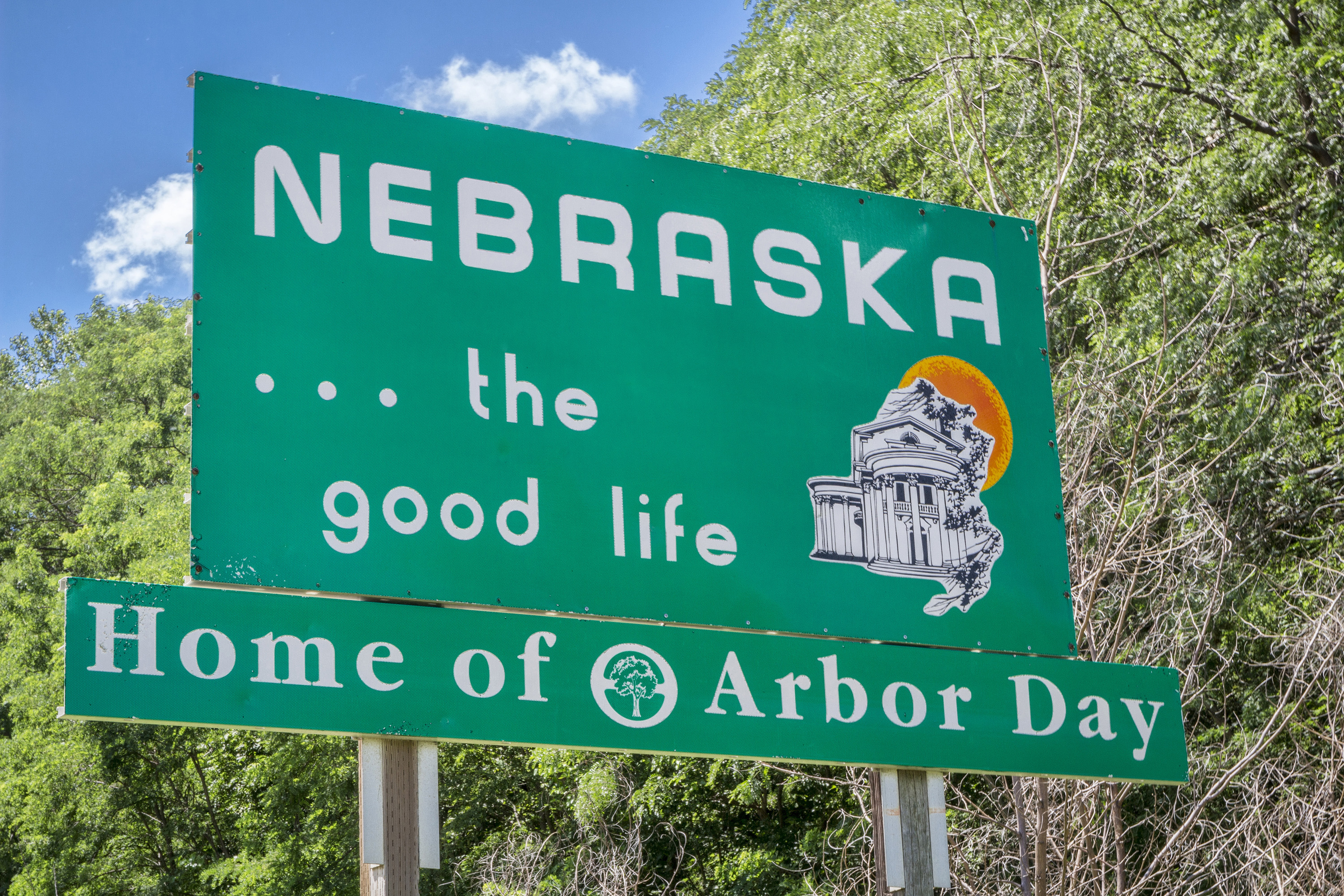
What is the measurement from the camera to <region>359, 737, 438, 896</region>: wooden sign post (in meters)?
3.46

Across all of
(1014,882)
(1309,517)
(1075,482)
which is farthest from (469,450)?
(1309,517)

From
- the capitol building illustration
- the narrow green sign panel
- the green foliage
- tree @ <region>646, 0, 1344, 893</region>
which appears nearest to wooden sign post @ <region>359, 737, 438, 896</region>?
the narrow green sign panel

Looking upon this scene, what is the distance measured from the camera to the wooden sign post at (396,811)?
136 inches

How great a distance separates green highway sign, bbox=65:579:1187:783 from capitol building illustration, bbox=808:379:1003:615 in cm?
26

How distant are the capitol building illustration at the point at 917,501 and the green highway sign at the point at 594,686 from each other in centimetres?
26

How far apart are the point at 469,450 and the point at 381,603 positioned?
0.48m

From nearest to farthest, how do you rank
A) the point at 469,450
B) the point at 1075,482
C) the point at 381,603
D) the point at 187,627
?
the point at 187,627 < the point at 381,603 < the point at 469,450 < the point at 1075,482

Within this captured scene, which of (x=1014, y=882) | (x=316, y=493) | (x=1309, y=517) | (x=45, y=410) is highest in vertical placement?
(x=45, y=410)

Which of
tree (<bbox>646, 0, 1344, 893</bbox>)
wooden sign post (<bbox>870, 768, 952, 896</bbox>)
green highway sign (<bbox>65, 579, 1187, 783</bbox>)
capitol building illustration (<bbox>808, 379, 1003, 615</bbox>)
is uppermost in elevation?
tree (<bbox>646, 0, 1344, 893</bbox>)

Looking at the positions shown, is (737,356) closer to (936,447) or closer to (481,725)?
(936,447)

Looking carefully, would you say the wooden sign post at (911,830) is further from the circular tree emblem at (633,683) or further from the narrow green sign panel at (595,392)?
the circular tree emblem at (633,683)

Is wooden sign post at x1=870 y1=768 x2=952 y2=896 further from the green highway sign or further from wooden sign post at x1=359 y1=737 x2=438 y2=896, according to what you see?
wooden sign post at x1=359 y1=737 x2=438 y2=896

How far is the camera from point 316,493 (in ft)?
11.7

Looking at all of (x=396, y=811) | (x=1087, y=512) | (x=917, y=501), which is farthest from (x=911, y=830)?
(x=1087, y=512)
